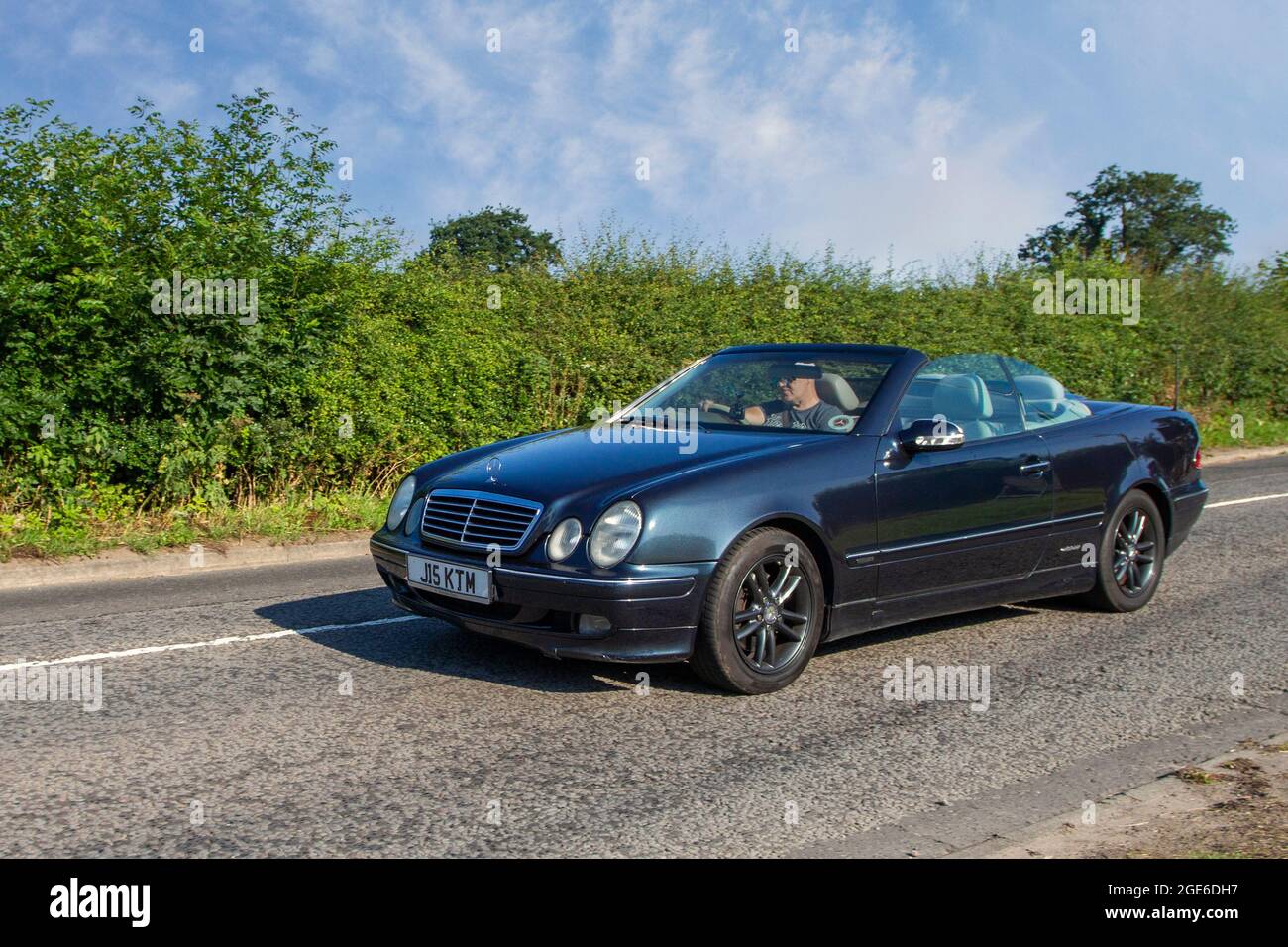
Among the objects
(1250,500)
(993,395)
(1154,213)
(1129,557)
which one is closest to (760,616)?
(993,395)

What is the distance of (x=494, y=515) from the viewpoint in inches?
226

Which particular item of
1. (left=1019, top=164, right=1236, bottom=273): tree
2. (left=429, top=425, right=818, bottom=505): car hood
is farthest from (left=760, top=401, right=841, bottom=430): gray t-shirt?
(left=1019, top=164, right=1236, bottom=273): tree

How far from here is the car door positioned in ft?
20.4

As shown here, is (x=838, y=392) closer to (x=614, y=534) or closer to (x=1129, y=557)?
(x=614, y=534)

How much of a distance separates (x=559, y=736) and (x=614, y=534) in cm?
88

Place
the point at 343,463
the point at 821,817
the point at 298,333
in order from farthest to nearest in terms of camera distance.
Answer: the point at 343,463 < the point at 298,333 < the point at 821,817

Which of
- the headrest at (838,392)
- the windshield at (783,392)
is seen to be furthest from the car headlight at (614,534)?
the headrest at (838,392)

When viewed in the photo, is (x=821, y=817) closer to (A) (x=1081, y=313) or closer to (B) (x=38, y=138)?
(B) (x=38, y=138)

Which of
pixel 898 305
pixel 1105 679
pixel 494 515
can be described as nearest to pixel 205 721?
pixel 494 515

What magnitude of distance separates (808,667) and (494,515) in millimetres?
1833

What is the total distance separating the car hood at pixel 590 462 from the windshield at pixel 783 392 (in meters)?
0.20

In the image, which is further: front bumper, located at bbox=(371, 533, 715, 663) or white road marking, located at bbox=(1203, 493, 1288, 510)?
white road marking, located at bbox=(1203, 493, 1288, 510)

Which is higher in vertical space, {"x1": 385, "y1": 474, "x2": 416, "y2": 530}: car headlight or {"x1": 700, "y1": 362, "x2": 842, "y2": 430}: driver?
{"x1": 700, "y1": 362, "x2": 842, "y2": 430}: driver

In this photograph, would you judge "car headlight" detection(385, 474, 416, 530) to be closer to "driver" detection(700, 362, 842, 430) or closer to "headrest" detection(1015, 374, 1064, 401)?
"driver" detection(700, 362, 842, 430)
